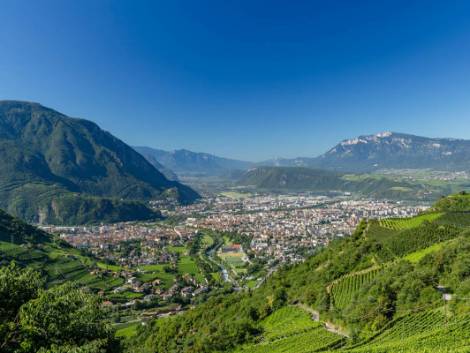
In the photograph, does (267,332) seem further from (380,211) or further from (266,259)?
(380,211)

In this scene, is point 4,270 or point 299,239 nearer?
point 4,270

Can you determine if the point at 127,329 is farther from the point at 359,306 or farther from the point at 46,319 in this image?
the point at 46,319

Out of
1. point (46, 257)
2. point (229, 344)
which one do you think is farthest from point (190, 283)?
point (229, 344)

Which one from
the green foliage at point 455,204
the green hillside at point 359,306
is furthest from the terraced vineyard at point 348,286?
the green foliage at point 455,204

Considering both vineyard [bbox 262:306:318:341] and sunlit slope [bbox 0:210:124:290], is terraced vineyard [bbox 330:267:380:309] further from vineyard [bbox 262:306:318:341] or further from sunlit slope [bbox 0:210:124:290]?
sunlit slope [bbox 0:210:124:290]

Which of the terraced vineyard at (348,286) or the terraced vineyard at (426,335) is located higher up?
the terraced vineyard at (426,335)

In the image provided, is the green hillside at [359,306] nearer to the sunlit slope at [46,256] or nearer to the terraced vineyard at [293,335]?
the terraced vineyard at [293,335]
